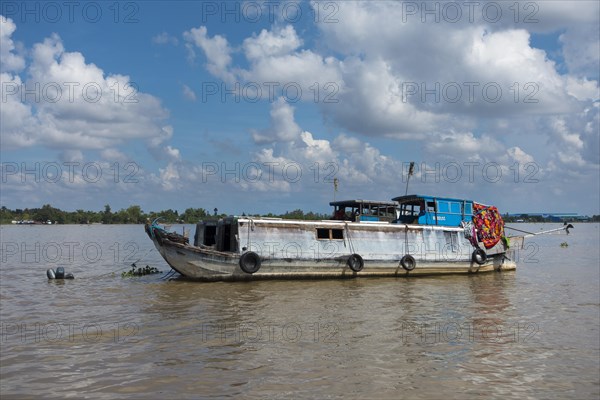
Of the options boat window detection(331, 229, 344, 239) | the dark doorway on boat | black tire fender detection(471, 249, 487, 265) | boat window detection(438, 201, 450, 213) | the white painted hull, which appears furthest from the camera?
black tire fender detection(471, 249, 487, 265)

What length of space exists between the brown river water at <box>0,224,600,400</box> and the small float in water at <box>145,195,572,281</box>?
1018 mm

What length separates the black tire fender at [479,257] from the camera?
25.0m

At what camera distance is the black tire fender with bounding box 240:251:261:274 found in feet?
65.8

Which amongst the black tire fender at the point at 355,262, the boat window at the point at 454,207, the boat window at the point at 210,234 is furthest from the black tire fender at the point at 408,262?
the boat window at the point at 210,234

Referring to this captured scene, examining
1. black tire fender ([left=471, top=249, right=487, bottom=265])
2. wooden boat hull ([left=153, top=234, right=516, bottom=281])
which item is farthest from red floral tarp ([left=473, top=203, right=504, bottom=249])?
wooden boat hull ([left=153, top=234, right=516, bottom=281])

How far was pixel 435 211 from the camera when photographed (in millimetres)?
24703

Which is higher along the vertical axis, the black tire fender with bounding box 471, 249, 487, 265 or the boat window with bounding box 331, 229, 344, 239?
the boat window with bounding box 331, 229, 344, 239

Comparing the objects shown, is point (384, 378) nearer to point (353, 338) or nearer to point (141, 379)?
point (353, 338)

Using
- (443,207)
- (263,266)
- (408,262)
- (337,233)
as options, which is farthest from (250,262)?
(443,207)

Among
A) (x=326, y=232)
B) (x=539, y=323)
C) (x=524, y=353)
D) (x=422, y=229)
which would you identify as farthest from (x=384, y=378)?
(x=422, y=229)

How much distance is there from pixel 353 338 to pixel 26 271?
2136 cm

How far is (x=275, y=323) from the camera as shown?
13258 mm

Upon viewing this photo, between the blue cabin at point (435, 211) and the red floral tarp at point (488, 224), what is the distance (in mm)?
461
